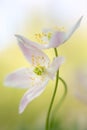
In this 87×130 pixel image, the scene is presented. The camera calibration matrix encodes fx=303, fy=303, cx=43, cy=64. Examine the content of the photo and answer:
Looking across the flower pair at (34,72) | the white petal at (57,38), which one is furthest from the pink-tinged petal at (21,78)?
the white petal at (57,38)

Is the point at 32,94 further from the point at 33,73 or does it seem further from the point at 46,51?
the point at 46,51

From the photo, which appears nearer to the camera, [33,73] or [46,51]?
[33,73]

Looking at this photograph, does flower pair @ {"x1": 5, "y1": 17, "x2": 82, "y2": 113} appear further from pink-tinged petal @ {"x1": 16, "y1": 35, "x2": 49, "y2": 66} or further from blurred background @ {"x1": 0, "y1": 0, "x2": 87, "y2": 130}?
blurred background @ {"x1": 0, "y1": 0, "x2": 87, "y2": 130}

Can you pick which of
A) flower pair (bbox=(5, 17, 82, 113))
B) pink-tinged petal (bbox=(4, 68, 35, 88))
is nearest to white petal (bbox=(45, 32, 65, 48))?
flower pair (bbox=(5, 17, 82, 113))

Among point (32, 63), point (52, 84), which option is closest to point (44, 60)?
point (32, 63)

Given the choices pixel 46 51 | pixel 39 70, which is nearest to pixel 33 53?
pixel 39 70

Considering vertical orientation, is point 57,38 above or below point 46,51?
above

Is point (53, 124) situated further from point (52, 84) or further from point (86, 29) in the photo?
point (86, 29)
